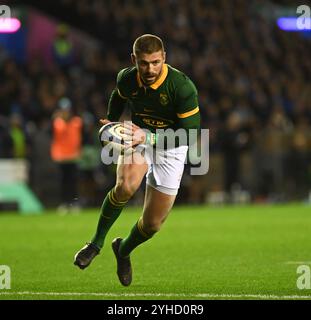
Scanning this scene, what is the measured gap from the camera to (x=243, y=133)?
19812 millimetres

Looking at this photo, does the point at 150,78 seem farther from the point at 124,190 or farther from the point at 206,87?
the point at 206,87

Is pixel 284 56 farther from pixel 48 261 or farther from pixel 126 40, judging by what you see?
pixel 48 261

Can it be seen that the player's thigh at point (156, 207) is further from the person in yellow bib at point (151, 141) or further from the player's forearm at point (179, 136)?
the player's forearm at point (179, 136)

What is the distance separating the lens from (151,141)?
7582 mm

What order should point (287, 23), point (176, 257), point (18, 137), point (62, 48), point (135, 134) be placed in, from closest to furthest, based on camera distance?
1. point (135, 134)
2. point (176, 257)
3. point (18, 137)
4. point (62, 48)
5. point (287, 23)

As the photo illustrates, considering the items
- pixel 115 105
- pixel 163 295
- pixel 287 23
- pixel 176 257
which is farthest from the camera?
pixel 287 23

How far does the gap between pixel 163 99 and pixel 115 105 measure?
61 centimetres

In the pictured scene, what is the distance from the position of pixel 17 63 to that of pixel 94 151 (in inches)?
145

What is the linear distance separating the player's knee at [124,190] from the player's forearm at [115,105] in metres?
0.70

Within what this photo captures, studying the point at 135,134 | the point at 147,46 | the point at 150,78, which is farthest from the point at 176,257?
the point at 147,46

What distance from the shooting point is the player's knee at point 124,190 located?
25.0ft
